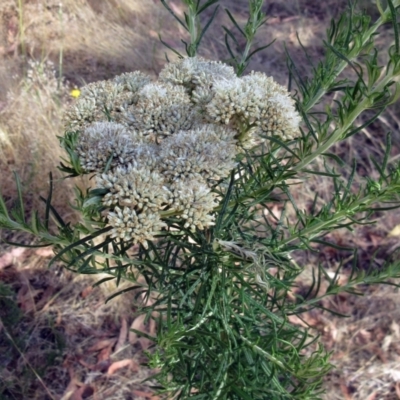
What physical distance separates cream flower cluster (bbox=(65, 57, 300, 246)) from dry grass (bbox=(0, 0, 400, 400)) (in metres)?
1.07

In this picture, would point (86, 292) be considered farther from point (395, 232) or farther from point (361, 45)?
point (361, 45)

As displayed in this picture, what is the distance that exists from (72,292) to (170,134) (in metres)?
2.11

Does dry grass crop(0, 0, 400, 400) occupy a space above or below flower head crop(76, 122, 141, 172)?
below

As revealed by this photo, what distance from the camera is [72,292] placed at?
2990 millimetres

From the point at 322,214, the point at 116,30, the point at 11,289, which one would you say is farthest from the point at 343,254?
the point at 116,30

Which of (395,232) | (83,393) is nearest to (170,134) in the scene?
(83,393)

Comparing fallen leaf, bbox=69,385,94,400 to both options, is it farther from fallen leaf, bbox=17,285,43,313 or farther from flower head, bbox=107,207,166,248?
flower head, bbox=107,207,166,248

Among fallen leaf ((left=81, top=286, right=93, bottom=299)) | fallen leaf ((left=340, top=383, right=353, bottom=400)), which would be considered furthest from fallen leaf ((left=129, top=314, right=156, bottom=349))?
fallen leaf ((left=340, top=383, right=353, bottom=400))

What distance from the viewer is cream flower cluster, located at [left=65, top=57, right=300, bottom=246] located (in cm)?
97

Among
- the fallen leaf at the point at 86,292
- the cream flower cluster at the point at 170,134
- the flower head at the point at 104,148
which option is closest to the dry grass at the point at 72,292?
the fallen leaf at the point at 86,292

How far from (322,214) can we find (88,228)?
55cm

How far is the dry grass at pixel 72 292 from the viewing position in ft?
8.80

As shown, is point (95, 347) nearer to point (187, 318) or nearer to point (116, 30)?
point (187, 318)

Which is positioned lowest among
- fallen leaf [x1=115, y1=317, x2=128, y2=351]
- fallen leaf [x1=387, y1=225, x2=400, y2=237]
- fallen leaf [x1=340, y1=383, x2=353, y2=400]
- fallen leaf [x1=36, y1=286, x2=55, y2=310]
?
fallen leaf [x1=340, y1=383, x2=353, y2=400]
